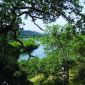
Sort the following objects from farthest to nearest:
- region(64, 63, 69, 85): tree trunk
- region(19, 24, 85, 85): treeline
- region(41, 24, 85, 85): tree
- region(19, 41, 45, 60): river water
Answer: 1. region(41, 24, 85, 85): tree
2. region(64, 63, 69, 85): tree trunk
3. region(19, 24, 85, 85): treeline
4. region(19, 41, 45, 60): river water

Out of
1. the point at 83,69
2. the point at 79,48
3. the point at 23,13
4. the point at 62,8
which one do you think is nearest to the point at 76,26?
the point at 62,8

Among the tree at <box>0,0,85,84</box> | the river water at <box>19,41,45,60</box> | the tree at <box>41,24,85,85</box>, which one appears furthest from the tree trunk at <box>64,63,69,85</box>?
the tree at <box>0,0,85,84</box>

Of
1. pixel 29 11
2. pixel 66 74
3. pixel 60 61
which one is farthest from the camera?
pixel 60 61

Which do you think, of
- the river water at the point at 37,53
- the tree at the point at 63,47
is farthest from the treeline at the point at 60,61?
the river water at the point at 37,53

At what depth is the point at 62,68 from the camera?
47188 millimetres

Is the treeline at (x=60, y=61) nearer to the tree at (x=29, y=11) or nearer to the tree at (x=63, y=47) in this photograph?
the tree at (x=63, y=47)

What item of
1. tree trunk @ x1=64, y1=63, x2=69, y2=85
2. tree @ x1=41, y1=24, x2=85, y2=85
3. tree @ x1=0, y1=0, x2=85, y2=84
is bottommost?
tree trunk @ x1=64, y1=63, x2=69, y2=85

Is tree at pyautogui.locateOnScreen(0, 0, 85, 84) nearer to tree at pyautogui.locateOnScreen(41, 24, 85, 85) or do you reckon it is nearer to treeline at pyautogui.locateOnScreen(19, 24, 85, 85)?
treeline at pyautogui.locateOnScreen(19, 24, 85, 85)

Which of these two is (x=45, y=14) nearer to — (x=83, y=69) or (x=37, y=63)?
(x=83, y=69)

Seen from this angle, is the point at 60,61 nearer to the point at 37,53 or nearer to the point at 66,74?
the point at 66,74

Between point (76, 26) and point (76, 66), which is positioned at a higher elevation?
point (76, 26)

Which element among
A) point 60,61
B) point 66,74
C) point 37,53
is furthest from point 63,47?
point 66,74

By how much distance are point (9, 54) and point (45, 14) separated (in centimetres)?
214

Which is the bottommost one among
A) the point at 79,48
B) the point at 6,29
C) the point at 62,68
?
the point at 62,68
